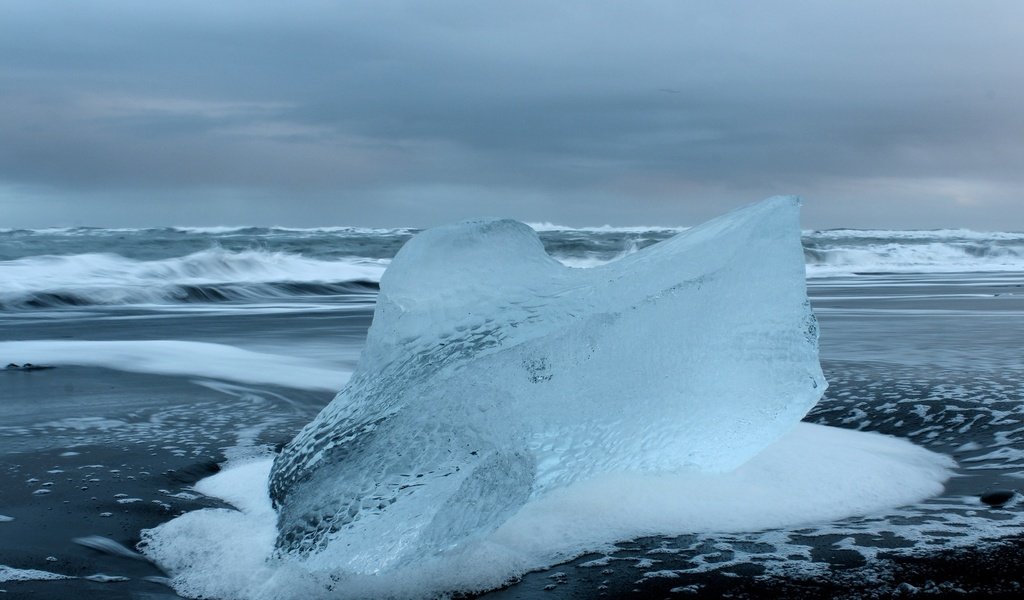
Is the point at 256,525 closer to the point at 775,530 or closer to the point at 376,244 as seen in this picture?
the point at 775,530

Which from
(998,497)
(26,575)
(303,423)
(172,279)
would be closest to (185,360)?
(303,423)

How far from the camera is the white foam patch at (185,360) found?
5.84 m

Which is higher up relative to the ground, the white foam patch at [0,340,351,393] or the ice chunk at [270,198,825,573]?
the ice chunk at [270,198,825,573]

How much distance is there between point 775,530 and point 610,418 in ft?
1.94

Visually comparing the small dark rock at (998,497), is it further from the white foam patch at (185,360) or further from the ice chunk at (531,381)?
the white foam patch at (185,360)

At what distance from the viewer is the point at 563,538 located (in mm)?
2598

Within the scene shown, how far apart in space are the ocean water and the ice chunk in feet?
0.91

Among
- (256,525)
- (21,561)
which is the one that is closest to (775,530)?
(256,525)

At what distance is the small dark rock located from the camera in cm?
290

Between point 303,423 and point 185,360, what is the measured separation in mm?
2674

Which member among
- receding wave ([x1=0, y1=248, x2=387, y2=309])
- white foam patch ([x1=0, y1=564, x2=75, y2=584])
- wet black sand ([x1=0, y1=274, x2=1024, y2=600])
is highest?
receding wave ([x1=0, y1=248, x2=387, y2=309])

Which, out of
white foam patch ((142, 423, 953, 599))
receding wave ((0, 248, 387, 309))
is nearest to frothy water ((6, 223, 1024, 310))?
receding wave ((0, 248, 387, 309))

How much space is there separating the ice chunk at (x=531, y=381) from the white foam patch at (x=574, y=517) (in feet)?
0.36

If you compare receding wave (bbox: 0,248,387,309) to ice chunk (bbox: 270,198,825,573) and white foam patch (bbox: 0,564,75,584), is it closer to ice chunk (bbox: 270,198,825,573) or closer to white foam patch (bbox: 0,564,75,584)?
white foam patch (bbox: 0,564,75,584)
